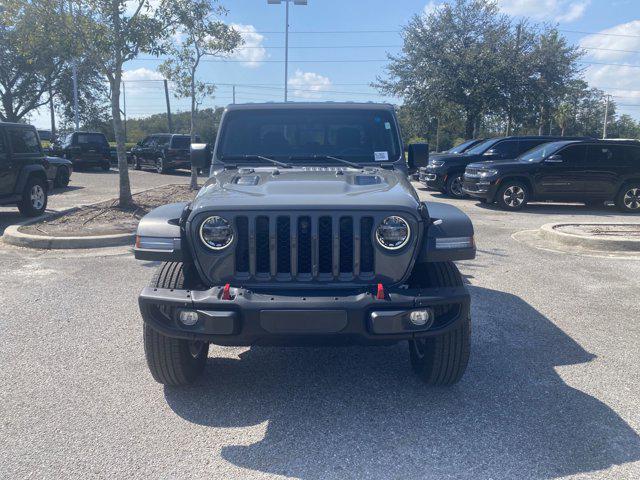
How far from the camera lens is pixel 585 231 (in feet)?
30.3

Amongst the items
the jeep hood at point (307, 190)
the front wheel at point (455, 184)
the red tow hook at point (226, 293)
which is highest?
the jeep hood at point (307, 190)

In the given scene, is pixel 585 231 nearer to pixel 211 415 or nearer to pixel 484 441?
pixel 484 441

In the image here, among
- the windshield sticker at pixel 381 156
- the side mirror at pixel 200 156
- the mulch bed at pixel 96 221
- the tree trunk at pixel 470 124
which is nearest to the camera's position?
the windshield sticker at pixel 381 156

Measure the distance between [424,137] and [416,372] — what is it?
25.9m

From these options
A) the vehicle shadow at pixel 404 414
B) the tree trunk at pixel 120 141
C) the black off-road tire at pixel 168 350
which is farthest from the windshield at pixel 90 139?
the black off-road tire at pixel 168 350

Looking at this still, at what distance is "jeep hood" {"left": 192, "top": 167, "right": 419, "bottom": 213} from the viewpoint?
3229mm

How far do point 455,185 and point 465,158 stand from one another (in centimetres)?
79

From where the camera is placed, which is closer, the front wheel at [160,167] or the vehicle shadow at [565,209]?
the vehicle shadow at [565,209]

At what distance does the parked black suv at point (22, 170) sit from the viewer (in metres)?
10.3

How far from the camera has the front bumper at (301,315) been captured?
9.93ft

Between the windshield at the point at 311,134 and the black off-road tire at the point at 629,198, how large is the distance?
10.3 metres

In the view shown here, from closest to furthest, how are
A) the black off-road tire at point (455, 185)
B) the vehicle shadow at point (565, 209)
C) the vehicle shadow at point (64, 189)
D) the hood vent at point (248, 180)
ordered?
the hood vent at point (248, 180)
the vehicle shadow at point (565, 209)
the black off-road tire at point (455, 185)
the vehicle shadow at point (64, 189)

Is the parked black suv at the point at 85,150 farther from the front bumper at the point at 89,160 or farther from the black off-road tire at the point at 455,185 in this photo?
the black off-road tire at the point at 455,185

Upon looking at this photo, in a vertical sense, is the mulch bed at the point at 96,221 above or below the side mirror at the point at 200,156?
below
